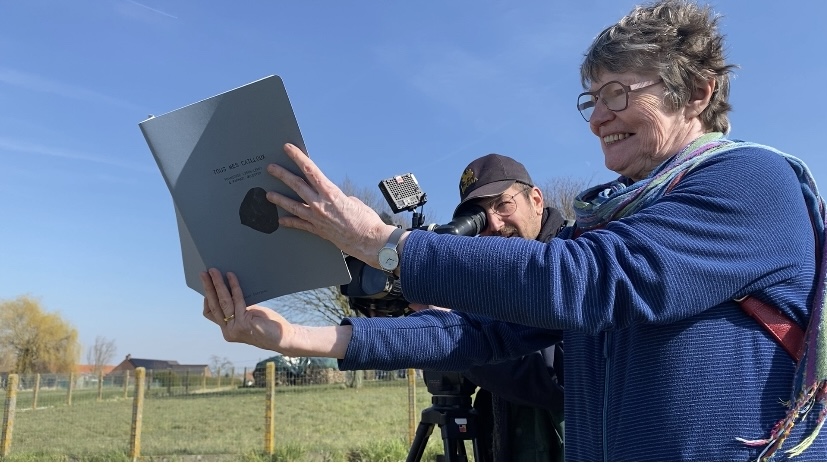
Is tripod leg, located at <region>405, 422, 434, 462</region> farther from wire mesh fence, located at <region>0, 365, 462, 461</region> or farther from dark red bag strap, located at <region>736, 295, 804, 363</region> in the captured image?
dark red bag strap, located at <region>736, 295, 804, 363</region>

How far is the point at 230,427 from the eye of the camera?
13.0 m

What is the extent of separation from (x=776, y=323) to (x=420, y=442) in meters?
2.01

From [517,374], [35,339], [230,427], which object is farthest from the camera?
[35,339]

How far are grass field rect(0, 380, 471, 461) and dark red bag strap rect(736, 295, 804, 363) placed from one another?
4.62 meters

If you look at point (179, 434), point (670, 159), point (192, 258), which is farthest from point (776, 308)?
point (179, 434)

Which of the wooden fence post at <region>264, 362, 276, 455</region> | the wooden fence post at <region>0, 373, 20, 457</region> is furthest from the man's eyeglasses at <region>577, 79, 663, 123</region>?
the wooden fence post at <region>0, 373, 20, 457</region>

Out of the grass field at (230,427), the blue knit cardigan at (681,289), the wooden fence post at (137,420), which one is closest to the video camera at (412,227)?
the blue knit cardigan at (681,289)

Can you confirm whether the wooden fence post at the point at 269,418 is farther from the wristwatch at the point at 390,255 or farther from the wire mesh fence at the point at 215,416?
the wristwatch at the point at 390,255

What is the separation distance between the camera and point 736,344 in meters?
1.43

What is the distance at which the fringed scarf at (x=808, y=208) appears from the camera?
1.38 metres


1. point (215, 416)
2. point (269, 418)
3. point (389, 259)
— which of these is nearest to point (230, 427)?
point (215, 416)

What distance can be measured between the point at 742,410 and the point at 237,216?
4.03ft

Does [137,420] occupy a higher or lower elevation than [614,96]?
lower

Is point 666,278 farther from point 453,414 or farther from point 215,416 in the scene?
point 215,416
